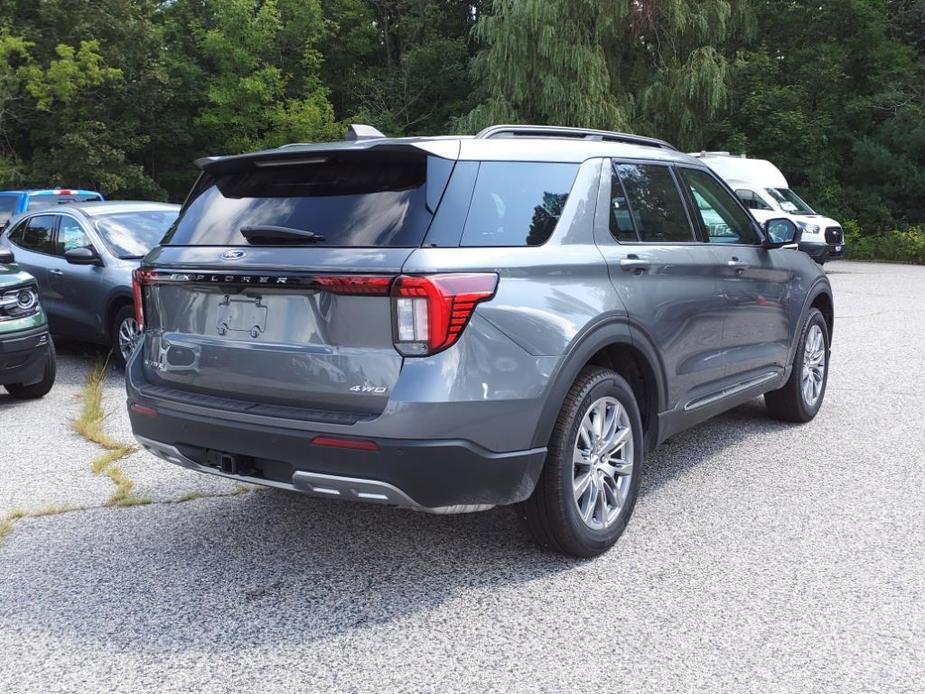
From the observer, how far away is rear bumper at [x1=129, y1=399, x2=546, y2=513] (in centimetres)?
328

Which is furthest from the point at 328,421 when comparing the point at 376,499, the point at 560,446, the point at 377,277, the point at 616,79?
the point at 616,79

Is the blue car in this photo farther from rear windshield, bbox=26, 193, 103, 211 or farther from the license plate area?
the license plate area

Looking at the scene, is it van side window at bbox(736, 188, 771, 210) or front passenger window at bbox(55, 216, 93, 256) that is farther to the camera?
van side window at bbox(736, 188, 771, 210)

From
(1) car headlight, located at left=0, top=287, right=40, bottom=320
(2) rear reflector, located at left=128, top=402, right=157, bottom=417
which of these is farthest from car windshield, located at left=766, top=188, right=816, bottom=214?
(2) rear reflector, located at left=128, top=402, right=157, bottom=417

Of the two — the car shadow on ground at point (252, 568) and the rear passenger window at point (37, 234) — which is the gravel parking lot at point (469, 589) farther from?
the rear passenger window at point (37, 234)

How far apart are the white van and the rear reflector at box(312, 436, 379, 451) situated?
17.0 meters

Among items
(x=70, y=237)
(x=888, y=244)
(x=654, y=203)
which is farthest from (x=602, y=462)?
(x=888, y=244)

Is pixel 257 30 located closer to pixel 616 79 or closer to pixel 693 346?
pixel 616 79

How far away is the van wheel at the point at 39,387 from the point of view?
304 inches

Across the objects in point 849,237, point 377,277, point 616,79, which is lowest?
point 849,237

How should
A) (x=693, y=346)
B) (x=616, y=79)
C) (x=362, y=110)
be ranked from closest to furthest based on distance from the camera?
(x=693, y=346) → (x=616, y=79) → (x=362, y=110)

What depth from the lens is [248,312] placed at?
3.60 m

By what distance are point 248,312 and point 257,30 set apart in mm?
32186

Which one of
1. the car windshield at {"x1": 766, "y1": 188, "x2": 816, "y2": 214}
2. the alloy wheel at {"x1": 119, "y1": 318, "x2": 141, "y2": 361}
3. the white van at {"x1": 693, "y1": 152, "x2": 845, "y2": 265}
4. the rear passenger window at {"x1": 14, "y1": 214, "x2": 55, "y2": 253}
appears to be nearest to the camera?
the alloy wheel at {"x1": 119, "y1": 318, "x2": 141, "y2": 361}
